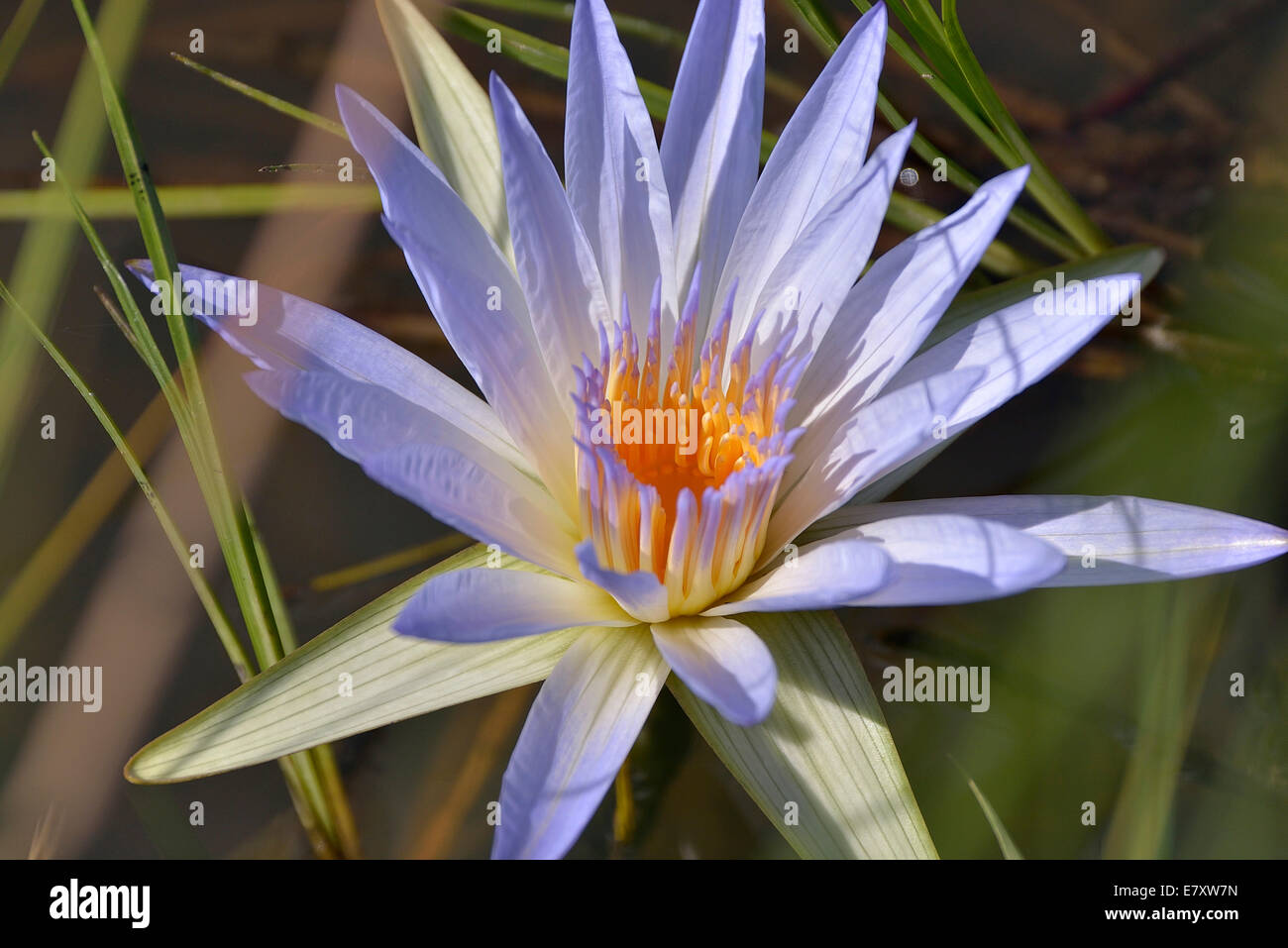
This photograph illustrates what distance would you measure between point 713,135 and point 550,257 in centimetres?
38

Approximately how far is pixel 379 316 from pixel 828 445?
1.34 metres

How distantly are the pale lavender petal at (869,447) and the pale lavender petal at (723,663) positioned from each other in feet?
0.59

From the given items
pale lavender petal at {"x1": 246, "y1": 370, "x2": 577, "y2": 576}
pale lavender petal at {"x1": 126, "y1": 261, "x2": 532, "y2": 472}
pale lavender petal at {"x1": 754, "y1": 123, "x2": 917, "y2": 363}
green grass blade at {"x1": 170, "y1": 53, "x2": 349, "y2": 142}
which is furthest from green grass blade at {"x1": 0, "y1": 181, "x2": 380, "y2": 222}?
pale lavender petal at {"x1": 754, "y1": 123, "x2": 917, "y2": 363}

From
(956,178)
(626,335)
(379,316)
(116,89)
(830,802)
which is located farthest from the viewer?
(379,316)

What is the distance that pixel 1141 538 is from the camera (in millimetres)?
1450

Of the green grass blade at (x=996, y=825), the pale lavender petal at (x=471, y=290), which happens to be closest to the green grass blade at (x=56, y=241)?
the pale lavender petal at (x=471, y=290)

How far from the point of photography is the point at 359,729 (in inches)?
56.7

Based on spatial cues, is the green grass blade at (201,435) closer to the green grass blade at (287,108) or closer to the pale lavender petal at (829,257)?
the green grass blade at (287,108)

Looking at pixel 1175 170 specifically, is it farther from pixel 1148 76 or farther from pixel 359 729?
pixel 359 729

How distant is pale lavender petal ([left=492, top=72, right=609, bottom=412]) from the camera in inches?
56.1

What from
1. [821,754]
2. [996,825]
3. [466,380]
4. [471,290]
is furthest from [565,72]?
[996,825]

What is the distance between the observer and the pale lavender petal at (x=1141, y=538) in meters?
1.42

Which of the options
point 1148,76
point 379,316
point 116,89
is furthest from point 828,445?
point 1148,76

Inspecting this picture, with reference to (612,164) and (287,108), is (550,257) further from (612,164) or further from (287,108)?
(287,108)
